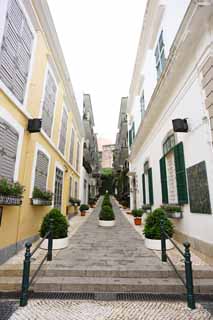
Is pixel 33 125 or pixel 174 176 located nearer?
pixel 33 125

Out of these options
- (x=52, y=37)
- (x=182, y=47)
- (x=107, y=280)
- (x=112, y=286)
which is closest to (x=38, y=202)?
(x=107, y=280)

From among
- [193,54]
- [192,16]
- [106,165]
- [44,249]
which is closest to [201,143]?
[193,54]

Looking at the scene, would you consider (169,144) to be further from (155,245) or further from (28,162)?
(28,162)

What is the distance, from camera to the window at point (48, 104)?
21.5ft

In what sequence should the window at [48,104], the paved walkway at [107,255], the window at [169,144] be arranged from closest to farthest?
1. the paved walkway at [107,255]
2. the window at [169,144]
3. the window at [48,104]

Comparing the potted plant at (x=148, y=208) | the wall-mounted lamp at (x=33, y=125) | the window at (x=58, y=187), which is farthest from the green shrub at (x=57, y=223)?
the potted plant at (x=148, y=208)

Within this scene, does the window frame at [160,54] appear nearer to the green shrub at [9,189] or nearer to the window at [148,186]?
the window at [148,186]

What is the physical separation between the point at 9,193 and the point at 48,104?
433cm

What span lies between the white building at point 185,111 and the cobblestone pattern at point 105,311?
5.28 feet

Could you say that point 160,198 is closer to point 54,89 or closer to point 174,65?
point 174,65

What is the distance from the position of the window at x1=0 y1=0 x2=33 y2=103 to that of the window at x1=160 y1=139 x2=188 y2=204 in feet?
15.3

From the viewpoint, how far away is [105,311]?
98.8 inches

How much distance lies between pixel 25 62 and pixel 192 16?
4265 millimetres

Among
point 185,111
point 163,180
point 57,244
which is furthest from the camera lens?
point 163,180
